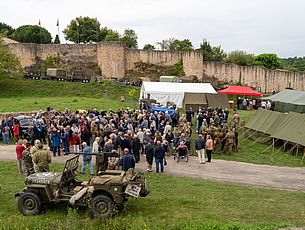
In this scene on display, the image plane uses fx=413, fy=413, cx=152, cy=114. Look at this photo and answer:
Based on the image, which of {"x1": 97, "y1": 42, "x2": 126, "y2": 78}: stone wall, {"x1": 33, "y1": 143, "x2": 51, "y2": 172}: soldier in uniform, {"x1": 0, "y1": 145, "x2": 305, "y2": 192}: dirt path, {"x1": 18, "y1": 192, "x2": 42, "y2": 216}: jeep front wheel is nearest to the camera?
{"x1": 18, "y1": 192, "x2": 42, "y2": 216}: jeep front wheel

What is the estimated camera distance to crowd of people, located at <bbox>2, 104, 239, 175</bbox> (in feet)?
42.7

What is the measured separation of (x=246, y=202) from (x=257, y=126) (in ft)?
36.8

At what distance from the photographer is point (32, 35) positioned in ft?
252

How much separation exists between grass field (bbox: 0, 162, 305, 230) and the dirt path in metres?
1.13

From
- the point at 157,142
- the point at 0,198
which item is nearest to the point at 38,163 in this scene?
the point at 0,198

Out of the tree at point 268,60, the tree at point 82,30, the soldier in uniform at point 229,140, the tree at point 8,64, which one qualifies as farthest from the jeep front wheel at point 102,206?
the tree at point 82,30

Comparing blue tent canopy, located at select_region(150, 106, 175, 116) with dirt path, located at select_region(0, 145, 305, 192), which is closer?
dirt path, located at select_region(0, 145, 305, 192)

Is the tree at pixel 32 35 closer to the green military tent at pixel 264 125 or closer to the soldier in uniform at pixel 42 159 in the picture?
the green military tent at pixel 264 125

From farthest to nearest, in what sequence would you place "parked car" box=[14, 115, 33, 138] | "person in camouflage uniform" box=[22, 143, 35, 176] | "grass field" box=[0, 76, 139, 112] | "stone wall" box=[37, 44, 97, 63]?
"stone wall" box=[37, 44, 97, 63]
"grass field" box=[0, 76, 139, 112]
"parked car" box=[14, 115, 33, 138]
"person in camouflage uniform" box=[22, 143, 35, 176]

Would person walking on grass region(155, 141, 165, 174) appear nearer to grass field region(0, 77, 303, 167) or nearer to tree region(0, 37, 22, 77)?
grass field region(0, 77, 303, 167)

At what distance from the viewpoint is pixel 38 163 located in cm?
1172

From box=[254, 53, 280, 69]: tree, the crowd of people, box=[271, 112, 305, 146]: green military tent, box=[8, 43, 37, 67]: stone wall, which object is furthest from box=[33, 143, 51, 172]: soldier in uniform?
box=[254, 53, 280, 69]: tree

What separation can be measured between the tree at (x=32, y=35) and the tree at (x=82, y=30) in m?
4.56

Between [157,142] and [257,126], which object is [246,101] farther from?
[157,142]
